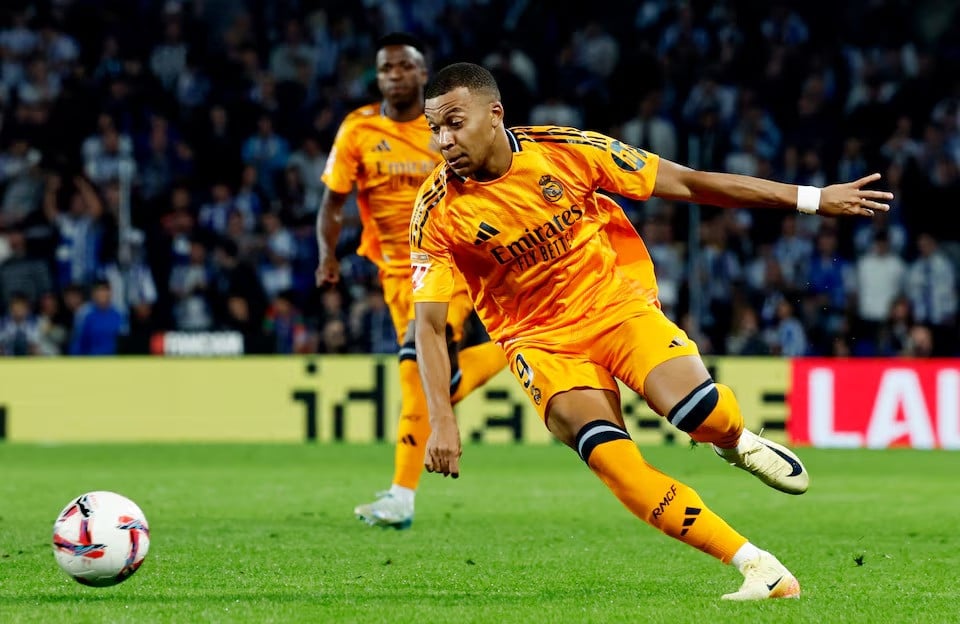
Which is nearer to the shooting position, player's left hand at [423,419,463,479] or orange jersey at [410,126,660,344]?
player's left hand at [423,419,463,479]

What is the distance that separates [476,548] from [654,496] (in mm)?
2154

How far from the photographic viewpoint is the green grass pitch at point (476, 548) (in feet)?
19.0

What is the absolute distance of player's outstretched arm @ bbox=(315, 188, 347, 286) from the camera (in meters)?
9.39

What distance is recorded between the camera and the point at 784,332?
17438 mm

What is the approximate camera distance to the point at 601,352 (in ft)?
21.0

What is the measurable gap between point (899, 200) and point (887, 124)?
1.61 m

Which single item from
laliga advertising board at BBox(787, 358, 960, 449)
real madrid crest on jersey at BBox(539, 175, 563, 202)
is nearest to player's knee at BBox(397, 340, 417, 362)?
real madrid crest on jersey at BBox(539, 175, 563, 202)

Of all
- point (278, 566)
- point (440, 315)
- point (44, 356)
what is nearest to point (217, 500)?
point (278, 566)

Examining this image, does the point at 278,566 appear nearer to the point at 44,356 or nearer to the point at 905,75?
the point at 44,356

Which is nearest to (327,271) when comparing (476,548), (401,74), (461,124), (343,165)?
(343,165)

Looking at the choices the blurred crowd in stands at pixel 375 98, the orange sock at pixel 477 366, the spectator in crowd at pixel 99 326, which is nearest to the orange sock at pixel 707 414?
the orange sock at pixel 477 366

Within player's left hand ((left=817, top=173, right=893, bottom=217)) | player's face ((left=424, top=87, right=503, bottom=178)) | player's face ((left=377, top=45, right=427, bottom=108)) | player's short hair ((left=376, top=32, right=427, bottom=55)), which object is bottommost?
player's left hand ((left=817, top=173, right=893, bottom=217))

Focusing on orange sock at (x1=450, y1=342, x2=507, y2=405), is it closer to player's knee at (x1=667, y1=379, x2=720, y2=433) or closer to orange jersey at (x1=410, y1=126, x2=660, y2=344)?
orange jersey at (x1=410, y1=126, x2=660, y2=344)

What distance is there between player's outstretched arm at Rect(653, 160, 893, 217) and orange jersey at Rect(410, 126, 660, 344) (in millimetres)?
111
